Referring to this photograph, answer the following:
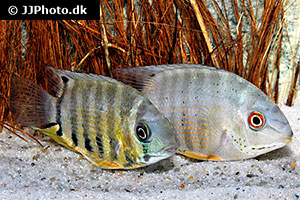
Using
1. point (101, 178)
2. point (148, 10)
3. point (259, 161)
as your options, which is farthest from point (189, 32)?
point (101, 178)

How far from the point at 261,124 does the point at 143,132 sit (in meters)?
0.75

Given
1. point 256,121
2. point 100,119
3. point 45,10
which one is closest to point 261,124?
point 256,121

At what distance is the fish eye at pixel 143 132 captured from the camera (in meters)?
2.21

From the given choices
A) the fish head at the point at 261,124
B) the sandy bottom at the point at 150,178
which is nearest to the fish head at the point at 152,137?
the sandy bottom at the point at 150,178

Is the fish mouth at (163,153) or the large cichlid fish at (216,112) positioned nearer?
the fish mouth at (163,153)

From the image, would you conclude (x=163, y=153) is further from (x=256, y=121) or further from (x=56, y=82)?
(x=56, y=82)

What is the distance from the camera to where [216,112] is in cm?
247

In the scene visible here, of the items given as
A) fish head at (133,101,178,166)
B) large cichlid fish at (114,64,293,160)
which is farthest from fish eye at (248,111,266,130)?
fish head at (133,101,178,166)

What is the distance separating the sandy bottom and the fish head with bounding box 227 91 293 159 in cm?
26

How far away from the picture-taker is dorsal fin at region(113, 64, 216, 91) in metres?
2.54

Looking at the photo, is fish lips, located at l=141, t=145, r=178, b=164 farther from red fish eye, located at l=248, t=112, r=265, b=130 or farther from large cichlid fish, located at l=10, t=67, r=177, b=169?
red fish eye, located at l=248, t=112, r=265, b=130

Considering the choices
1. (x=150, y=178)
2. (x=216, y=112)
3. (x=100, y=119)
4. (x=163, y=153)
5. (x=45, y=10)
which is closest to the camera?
(x=163, y=153)

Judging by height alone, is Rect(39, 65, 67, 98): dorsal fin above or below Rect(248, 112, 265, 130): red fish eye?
above

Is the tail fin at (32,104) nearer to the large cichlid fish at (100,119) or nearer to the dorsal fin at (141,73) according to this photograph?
the large cichlid fish at (100,119)
